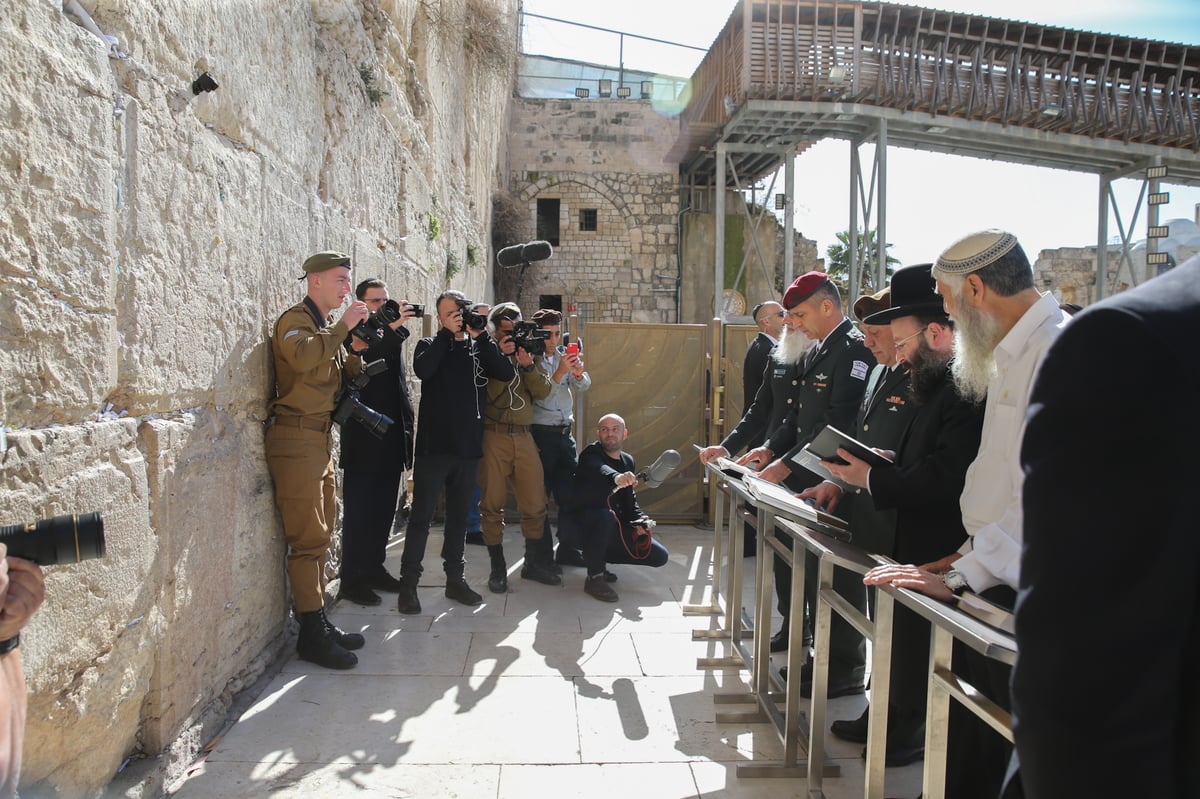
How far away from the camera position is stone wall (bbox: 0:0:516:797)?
1.86 meters

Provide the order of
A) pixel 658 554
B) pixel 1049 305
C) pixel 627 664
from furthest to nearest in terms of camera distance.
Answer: pixel 658 554
pixel 627 664
pixel 1049 305

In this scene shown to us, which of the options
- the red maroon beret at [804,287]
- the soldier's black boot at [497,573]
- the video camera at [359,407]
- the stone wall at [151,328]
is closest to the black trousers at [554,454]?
the soldier's black boot at [497,573]

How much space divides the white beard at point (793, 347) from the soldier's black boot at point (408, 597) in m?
2.50

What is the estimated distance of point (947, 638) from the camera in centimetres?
175

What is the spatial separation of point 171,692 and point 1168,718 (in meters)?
2.81

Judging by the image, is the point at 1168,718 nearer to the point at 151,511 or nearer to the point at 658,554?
the point at 151,511

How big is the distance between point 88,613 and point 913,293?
2.80 m

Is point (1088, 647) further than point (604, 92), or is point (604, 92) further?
point (604, 92)

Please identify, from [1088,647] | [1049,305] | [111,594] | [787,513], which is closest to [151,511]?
[111,594]

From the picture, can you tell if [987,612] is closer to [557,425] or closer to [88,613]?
[88,613]

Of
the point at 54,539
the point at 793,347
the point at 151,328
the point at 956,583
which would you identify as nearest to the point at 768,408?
the point at 793,347

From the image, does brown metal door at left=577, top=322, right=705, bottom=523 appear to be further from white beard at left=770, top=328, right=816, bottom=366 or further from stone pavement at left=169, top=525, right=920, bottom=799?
white beard at left=770, top=328, right=816, bottom=366

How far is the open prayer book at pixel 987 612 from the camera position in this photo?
1534mm

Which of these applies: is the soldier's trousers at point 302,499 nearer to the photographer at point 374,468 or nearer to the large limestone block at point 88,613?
the photographer at point 374,468
